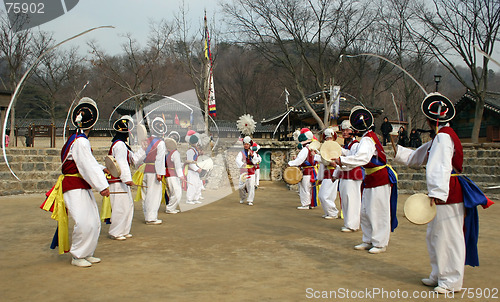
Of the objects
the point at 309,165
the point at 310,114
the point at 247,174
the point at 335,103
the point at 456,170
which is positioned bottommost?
the point at 247,174

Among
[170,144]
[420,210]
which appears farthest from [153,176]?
[420,210]

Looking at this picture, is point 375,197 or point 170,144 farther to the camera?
point 170,144

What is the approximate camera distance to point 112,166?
6.13 m

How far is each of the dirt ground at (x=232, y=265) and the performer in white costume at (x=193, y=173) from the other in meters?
3.38

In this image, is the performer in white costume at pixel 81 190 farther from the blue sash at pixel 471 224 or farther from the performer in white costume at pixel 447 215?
the blue sash at pixel 471 224

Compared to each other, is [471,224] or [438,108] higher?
[438,108]

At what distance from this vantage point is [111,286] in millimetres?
4223

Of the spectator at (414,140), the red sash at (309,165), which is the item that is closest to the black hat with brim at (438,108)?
the red sash at (309,165)

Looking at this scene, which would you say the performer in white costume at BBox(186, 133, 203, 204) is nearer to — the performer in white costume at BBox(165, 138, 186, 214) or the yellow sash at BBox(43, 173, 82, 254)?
the performer in white costume at BBox(165, 138, 186, 214)

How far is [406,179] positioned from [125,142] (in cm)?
1167

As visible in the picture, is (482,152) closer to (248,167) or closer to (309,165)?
(309,165)

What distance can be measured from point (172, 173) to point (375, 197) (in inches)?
208

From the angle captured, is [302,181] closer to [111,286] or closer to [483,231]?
[483,231]

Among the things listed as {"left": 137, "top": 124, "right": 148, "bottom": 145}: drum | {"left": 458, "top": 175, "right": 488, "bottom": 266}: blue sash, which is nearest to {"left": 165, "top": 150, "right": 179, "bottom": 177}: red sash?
{"left": 137, "top": 124, "right": 148, "bottom": 145}: drum
